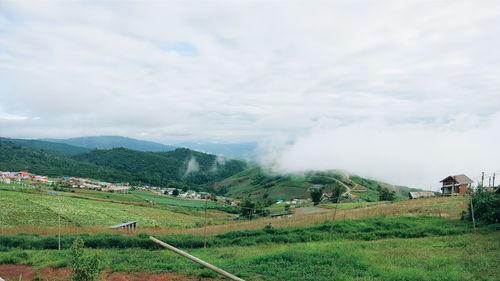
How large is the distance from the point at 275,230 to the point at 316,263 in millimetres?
9251

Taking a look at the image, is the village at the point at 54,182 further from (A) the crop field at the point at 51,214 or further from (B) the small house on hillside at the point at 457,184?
(B) the small house on hillside at the point at 457,184

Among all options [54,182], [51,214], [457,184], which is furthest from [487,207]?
[54,182]

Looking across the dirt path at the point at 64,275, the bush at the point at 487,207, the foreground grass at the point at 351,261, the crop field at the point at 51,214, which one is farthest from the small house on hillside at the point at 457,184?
the dirt path at the point at 64,275

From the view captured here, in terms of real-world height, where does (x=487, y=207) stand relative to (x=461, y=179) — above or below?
below

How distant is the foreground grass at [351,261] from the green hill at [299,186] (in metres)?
80.0

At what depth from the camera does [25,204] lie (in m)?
43.2

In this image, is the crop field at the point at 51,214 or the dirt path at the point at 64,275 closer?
the dirt path at the point at 64,275

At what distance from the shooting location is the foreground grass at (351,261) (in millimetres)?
11141

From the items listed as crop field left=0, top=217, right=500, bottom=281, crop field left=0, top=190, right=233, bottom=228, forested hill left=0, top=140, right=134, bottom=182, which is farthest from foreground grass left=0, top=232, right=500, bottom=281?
forested hill left=0, top=140, right=134, bottom=182

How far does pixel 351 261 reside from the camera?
12914mm

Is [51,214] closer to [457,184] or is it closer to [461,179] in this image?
[457,184]

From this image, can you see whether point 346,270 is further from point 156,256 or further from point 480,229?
point 480,229

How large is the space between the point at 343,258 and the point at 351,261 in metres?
0.44

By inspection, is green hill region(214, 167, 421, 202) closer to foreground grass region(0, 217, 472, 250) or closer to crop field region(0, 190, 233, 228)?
crop field region(0, 190, 233, 228)
